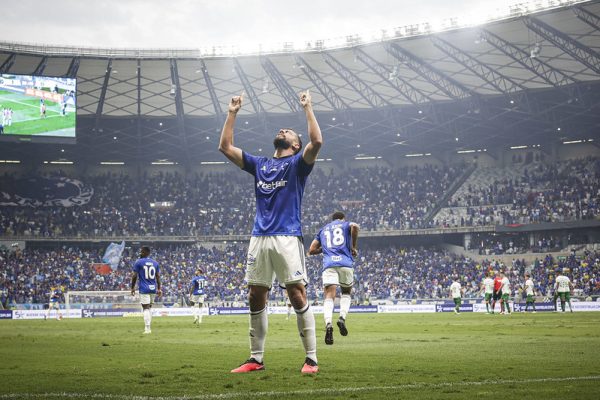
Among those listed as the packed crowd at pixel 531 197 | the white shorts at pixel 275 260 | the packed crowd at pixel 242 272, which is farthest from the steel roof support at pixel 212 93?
the white shorts at pixel 275 260

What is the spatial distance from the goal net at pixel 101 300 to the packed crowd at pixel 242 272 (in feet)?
22.3

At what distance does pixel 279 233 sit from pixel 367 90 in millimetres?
54218

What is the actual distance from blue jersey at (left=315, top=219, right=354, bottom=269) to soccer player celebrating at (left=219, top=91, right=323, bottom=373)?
23.7 ft

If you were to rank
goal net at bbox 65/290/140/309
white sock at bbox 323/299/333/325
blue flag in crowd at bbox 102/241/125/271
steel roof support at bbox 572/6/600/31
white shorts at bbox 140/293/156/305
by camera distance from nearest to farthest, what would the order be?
1. white sock at bbox 323/299/333/325
2. white shorts at bbox 140/293/156/305
3. steel roof support at bbox 572/6/600/31
4. goal net at bbox 65/290/140/309
5. blue flag in crowd at bbox 102/241/125/271

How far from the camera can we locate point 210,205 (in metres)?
75.9

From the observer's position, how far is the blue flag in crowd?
209 feet

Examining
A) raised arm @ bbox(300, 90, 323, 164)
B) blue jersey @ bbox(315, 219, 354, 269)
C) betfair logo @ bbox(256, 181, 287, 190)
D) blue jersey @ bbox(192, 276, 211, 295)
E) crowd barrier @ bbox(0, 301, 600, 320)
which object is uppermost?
raised arm @ bbox(300, 90, 323, 164)

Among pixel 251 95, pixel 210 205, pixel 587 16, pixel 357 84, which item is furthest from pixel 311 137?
pixel 210 205

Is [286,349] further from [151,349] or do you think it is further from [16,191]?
[16,191]

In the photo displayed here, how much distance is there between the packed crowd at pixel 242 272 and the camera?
187ft

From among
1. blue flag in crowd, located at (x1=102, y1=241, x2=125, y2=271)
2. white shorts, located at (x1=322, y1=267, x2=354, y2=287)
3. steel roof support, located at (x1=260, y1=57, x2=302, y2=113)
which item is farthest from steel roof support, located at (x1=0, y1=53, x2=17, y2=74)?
white shorts, located at (x1=322, y1=267, x2=354, y2=287)

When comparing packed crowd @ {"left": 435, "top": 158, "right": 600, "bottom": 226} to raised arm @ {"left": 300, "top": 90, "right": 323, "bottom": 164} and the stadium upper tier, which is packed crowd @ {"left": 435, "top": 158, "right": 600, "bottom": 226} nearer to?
the stadium upper tier

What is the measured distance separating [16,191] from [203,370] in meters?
68.8

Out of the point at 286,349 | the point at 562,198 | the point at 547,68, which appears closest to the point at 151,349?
the point at 286,349
